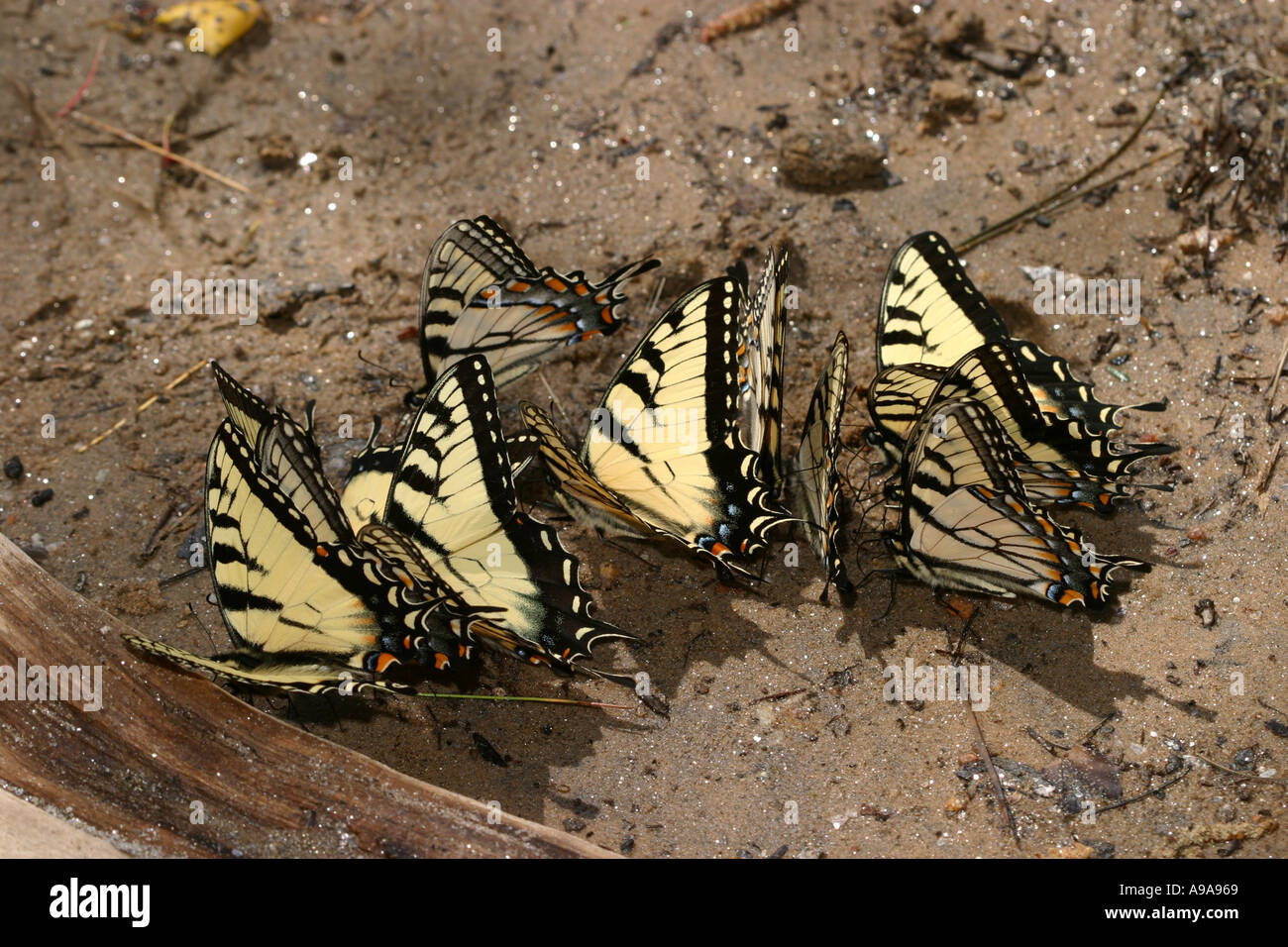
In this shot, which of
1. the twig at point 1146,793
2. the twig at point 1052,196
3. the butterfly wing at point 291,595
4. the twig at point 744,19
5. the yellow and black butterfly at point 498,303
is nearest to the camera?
the butterfly wing at point 291,595

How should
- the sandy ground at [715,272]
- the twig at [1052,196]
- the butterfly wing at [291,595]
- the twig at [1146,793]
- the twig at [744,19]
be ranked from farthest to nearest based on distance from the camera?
the twig at [744,19]
the twig at [1052,196]
the sandy ground at [715,272]
the twig at [1146,793]
the butterfly wing at [291,595]

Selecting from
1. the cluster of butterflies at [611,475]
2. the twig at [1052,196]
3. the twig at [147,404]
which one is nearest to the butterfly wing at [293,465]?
the cluster of butterflies at [611,475]

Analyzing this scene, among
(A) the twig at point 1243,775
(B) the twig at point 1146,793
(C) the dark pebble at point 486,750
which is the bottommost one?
(B) the twig at point 1146,793

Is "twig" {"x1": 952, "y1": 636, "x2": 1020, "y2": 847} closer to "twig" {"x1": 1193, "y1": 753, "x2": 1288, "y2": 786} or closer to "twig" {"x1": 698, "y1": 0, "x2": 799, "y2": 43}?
"twig" {"x1": 1193, "y1": 753, "x2": 1288, "y2": 786}

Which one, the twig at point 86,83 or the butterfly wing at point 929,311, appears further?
Result: the twig at point 86,83

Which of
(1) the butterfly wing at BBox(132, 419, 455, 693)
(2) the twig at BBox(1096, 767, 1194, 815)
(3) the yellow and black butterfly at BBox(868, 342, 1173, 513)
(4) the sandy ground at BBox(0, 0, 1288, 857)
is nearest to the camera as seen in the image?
(1) the butterfly wing at BBox(132, 419, 455, 693)

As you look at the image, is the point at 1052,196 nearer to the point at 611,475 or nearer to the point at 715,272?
the point at 715,272

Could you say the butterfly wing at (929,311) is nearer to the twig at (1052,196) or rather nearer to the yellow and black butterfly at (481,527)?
the twig at (1052,196)

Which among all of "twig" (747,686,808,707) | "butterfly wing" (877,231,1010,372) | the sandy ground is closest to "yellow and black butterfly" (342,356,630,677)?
the sandy ground
